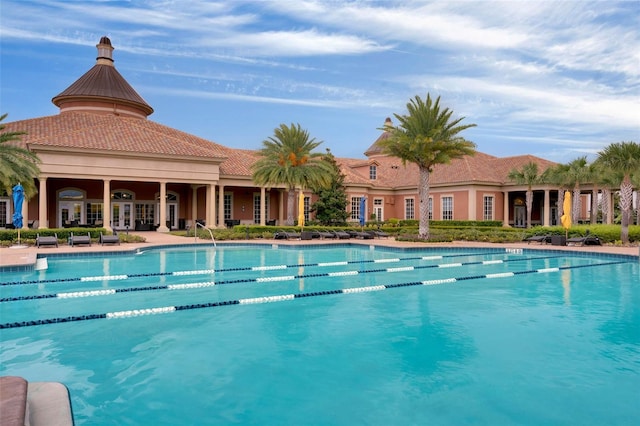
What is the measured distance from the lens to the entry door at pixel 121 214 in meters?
34.2

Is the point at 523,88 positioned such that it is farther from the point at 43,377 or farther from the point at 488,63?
the point at 43,377

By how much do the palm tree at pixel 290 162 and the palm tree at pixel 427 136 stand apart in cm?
732

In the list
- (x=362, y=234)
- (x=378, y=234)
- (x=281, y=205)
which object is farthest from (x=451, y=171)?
(x=362, y=234)

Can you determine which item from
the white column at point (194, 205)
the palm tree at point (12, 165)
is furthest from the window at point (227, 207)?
the palm tree at point (12, 165)

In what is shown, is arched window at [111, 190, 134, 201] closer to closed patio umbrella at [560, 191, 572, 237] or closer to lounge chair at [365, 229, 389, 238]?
lounge chair at [365, 229, 389, 238]

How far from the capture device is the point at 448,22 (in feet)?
45.2

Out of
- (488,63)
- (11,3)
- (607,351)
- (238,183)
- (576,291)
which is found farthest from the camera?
(238,183)

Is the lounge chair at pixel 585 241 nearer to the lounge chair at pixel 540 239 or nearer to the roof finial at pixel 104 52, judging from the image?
the lounge chair at pixel 540 239

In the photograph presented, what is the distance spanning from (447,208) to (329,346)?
3470 cm

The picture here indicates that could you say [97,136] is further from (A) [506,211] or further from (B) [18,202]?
(A) [506,211]

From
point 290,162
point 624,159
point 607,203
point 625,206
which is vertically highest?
point 290,162

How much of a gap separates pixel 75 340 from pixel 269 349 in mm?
3205

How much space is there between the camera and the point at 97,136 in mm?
31078

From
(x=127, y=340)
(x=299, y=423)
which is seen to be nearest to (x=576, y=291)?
(x=299, y=423)
